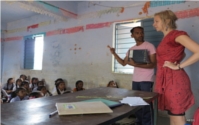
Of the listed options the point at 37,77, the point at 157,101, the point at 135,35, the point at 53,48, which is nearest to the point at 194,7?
the point at 135,35

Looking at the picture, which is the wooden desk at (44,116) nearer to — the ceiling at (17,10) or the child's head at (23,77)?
the ceiling at (17,10)

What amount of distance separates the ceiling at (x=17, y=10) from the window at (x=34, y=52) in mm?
617

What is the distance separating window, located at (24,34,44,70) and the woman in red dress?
3555mm

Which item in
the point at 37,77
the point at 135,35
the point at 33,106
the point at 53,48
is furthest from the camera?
the point at 37,77

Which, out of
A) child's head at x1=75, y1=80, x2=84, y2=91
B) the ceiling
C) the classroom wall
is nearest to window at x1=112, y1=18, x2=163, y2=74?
the classroom wall

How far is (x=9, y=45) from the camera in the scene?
5.12 metres

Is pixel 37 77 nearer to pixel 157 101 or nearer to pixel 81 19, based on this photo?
pixel 81 19

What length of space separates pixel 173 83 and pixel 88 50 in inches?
89.5

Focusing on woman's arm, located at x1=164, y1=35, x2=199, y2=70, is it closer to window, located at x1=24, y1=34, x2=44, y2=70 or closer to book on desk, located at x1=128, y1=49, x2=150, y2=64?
book on desk, located at x1=128, y1=49, x2=150, y2=64

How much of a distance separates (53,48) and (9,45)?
207cm

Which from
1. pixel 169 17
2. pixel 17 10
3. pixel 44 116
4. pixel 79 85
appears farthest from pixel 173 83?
pixel 17 10

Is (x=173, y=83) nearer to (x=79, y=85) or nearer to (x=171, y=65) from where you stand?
(x=171, y=65)

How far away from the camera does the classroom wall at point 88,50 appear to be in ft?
7.66

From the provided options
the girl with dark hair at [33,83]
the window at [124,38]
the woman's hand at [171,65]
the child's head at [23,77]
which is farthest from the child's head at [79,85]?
the woman's hand at [171,65]
